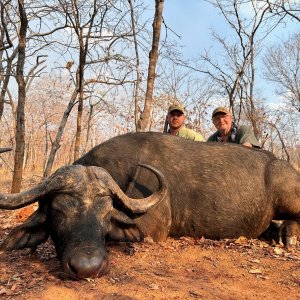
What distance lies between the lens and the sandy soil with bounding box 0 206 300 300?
9.76 feet

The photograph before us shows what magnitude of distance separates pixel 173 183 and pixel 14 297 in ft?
8.99

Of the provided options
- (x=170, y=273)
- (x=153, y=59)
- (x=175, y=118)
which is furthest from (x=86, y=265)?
(x=153, y=59)

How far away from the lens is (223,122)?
303 inches

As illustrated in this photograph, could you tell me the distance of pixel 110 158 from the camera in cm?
486

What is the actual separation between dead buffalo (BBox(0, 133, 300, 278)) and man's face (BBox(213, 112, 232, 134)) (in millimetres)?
1931

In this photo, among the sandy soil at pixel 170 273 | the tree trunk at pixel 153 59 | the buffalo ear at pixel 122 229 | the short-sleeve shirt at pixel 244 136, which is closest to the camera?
the sandy soil at pixel 170 273

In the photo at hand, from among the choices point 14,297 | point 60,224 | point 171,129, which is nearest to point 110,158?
point 60,224

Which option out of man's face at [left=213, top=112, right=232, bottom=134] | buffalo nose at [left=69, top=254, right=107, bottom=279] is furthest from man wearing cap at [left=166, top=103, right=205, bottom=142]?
buffalo nose at [left=69, top=254, right=107, bottom=279]

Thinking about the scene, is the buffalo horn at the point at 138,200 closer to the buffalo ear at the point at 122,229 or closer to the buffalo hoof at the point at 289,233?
the buffalo ear at the point at 122,229

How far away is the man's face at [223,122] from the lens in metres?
7.65

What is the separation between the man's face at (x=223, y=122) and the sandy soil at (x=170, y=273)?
3.35 metres

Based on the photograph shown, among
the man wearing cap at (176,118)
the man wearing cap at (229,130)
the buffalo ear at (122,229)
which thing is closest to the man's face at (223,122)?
the man wearing cap at (229,130)

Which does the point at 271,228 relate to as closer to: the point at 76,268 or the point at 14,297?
the point at 76,268

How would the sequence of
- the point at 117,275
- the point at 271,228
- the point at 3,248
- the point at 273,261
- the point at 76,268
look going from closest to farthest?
the point at 76,268, the point at 117,275, the point at 3,248, the point at 273,261, the point at 271,228
